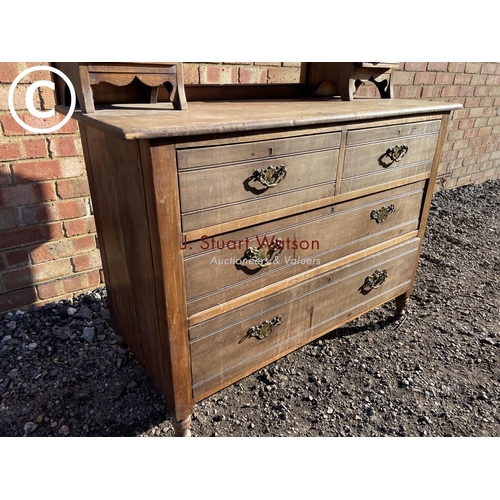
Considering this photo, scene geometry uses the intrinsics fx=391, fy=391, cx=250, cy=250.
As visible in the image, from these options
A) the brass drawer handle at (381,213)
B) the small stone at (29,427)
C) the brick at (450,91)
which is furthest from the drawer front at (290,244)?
the brick at (450,91)

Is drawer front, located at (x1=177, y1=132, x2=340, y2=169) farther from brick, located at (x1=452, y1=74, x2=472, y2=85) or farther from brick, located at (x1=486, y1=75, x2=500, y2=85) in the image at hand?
brick, located at (x1=486, y1=75, x2=500, y2=85)

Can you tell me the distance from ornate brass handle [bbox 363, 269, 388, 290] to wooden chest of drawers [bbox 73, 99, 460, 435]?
0.01 meters

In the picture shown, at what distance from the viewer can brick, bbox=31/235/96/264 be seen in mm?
2312

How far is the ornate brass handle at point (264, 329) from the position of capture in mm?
1622

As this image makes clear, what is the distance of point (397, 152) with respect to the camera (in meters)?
1.78

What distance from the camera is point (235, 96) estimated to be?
81.2 inches

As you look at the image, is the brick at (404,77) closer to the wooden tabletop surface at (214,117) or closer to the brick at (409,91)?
the brick at (409,91)

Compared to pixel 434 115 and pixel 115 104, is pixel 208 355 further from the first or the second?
pixel 434 115

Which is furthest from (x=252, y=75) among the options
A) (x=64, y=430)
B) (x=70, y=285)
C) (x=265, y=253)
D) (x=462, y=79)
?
(x=462, y=79)

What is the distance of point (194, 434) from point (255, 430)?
27 cm

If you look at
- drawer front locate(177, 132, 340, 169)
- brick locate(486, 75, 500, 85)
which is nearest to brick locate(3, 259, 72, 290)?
drawer front locate(177, 132, 340, 169)

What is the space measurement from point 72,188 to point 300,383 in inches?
66.7

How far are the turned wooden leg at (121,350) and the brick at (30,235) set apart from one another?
768 mm

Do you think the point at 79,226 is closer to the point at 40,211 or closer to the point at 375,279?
the point at 40,211
